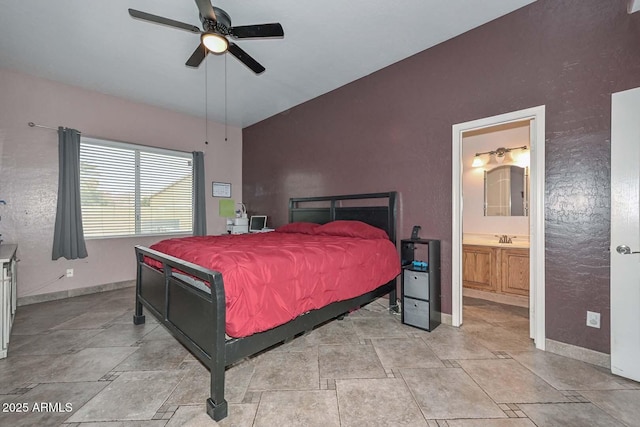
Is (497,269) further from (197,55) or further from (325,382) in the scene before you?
(197,55)

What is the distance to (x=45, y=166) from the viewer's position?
3.70 m

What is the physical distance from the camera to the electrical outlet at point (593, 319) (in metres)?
Result: 2.12

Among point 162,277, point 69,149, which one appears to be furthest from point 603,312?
point 69,149

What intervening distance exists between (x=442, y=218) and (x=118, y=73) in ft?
14.5

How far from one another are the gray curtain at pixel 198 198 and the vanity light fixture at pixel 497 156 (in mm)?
4721

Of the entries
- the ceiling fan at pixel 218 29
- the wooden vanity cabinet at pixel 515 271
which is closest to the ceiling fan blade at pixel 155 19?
the ceiling fan at pixel 218 29

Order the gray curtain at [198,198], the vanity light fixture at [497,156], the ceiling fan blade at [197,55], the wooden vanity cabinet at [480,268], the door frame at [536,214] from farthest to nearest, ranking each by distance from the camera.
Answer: the gray curtain at [198,198], the vanity light fixture at [497,156], the wooden vanity cabinet at [480,268], the ceiling fan blade at [197,55], the door frame at [536,214]

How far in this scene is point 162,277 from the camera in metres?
2.24

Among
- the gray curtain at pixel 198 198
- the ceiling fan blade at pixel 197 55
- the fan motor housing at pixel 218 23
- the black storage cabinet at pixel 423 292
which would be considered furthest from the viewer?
the gray curtain at pixel 198 198

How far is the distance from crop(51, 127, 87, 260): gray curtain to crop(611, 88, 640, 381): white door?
586cm

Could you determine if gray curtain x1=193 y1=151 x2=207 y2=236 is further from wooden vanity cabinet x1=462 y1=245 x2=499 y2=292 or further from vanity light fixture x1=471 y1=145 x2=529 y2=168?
vanity light fixture x1=471 y1=145 x2=529 y2=168

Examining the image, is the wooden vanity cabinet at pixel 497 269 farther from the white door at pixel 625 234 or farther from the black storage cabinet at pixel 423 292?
the white door at pixel 625 234

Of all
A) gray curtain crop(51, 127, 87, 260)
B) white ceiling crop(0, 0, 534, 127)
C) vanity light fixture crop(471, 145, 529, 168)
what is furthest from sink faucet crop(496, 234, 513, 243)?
gray curtain crop(51, 127, 87, 260)

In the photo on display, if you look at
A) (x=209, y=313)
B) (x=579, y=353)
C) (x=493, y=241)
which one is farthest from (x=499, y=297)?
(x=209, y=313)
